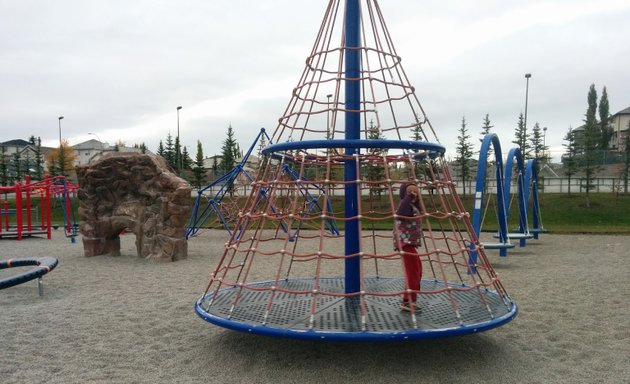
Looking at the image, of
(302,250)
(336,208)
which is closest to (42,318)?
(302,250)

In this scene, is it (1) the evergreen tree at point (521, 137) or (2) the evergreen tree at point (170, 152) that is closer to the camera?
(1) the evergreen tree at point (521, 137)

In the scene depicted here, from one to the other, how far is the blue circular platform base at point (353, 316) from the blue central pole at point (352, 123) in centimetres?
35

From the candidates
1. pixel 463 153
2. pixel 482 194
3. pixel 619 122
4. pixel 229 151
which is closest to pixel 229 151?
pixel 229 151

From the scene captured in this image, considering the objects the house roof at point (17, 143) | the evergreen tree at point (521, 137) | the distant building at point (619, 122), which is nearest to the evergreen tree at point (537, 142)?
the evergreen tree at point (521, 137)

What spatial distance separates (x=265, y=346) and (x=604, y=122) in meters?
77.8

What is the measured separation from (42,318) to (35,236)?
50.2 feet

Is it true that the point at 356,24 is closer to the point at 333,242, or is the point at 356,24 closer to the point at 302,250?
the point at 302,250

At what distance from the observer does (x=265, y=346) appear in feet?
16.7

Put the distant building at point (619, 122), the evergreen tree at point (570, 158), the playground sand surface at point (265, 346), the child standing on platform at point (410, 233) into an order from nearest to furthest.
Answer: the playground sand surface at point (265, 346), the child standing on platform at point (410, 233), the evergreen tree at point (570, 158), the distant building at point (619, 122)

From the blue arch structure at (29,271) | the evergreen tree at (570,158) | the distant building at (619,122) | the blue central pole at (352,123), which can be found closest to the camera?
the blue central pole at (352,123)

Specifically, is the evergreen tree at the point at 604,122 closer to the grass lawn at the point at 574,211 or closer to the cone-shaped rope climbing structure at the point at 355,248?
the grass lawn at the point at 574,211

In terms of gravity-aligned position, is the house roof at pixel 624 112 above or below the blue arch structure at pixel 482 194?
above

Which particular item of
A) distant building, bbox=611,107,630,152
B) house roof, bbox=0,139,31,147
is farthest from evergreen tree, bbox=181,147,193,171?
distant building, bbox=611,107,630,152

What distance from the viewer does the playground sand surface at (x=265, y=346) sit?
432cm
